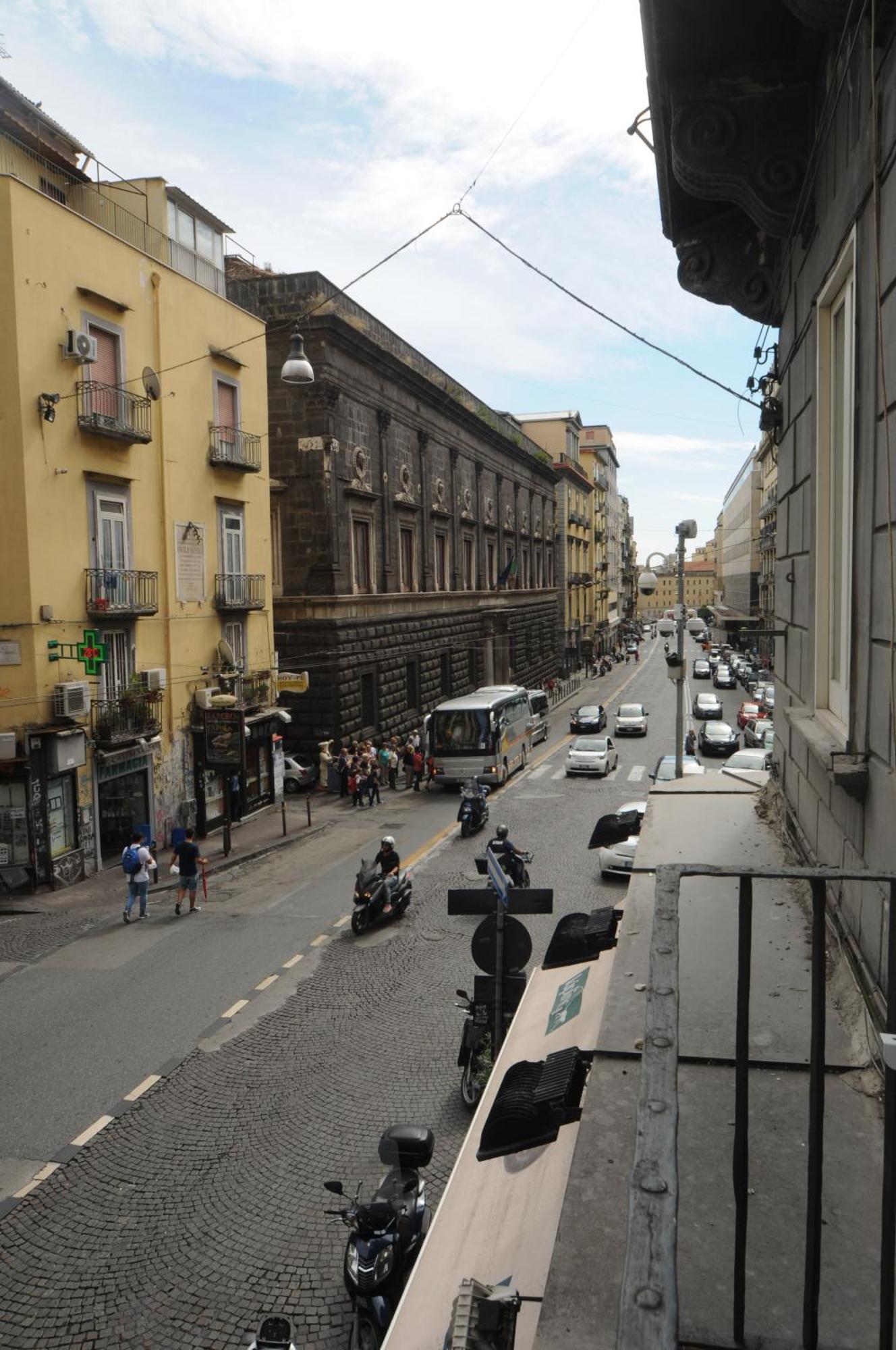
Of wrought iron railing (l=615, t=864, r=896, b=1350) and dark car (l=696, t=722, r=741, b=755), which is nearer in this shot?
wrought iron railing (l=615, t=864, r=896, b=1350)

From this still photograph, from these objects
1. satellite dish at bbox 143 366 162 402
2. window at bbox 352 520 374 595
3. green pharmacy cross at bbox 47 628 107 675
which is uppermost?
satellite dish at bbox 143 366 162 402

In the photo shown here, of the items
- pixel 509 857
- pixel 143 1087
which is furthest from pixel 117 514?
pixel 143 1087

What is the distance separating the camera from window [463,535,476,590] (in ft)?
146

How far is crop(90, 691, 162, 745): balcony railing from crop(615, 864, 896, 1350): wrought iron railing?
1777 cm

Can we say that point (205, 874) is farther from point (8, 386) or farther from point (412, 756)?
point (412, 756)

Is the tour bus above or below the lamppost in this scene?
below

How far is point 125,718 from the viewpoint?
762 inches

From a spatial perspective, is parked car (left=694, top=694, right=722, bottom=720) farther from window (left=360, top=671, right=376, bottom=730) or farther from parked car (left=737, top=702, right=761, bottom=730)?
window (left=360, top=671, right=376, bottom=730)

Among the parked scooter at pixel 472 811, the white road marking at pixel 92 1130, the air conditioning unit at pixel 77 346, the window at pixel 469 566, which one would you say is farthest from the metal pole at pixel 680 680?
the window at pixel 469 566

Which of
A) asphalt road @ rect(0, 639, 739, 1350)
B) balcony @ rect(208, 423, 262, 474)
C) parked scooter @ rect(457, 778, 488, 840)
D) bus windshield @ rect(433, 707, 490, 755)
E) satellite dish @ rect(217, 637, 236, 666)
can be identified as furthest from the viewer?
bus windshield @ rect(433, 707, 490, 755)

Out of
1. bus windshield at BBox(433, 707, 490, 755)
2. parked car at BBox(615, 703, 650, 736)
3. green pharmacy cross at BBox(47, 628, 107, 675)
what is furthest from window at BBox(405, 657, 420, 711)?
green pharmacy cross at BBox(47, 628, 107, 675)

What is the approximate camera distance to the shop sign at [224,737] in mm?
21188

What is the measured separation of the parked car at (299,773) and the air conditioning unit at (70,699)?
10393 mm

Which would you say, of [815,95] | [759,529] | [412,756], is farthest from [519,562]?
[815,95]
